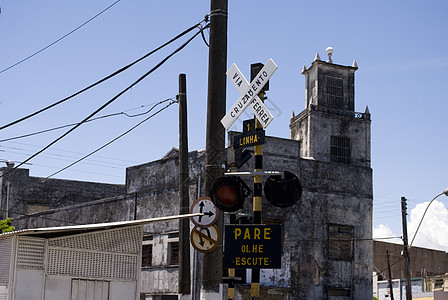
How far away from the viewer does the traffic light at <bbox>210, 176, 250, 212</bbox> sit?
9.06 metres

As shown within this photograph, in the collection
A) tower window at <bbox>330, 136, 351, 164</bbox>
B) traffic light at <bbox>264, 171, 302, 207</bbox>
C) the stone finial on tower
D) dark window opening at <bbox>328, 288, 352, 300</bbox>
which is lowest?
dark window opening at <bbox>328, 288, 352, 300</bbox>

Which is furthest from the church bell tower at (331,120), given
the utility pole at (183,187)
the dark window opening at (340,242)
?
the utility pole at (183,187)

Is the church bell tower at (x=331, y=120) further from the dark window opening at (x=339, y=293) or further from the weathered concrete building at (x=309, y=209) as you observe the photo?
the dark window opening at (x=339, y=293)

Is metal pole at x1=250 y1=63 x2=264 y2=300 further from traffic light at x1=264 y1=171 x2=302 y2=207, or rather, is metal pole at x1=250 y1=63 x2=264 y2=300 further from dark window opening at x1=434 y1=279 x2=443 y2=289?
dark window opening at x1=434 y1=279 x2=443 y2=289

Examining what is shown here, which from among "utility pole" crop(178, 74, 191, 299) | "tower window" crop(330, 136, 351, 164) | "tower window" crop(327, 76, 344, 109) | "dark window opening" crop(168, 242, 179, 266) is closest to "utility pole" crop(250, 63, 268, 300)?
"utility pole" crop(178, 74, 191, 299)

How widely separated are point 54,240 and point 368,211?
23.7 m

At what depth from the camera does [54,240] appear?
42.7 ft

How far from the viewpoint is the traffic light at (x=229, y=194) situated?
906 cm

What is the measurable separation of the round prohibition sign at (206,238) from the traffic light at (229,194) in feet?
1.97

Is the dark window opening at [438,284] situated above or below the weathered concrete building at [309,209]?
below

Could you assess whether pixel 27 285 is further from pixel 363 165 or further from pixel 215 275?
pixel 363 165

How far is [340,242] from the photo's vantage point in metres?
32.9

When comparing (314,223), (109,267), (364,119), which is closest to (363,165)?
(364,119)

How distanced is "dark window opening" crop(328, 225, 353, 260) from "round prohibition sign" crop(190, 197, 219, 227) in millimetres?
23660
